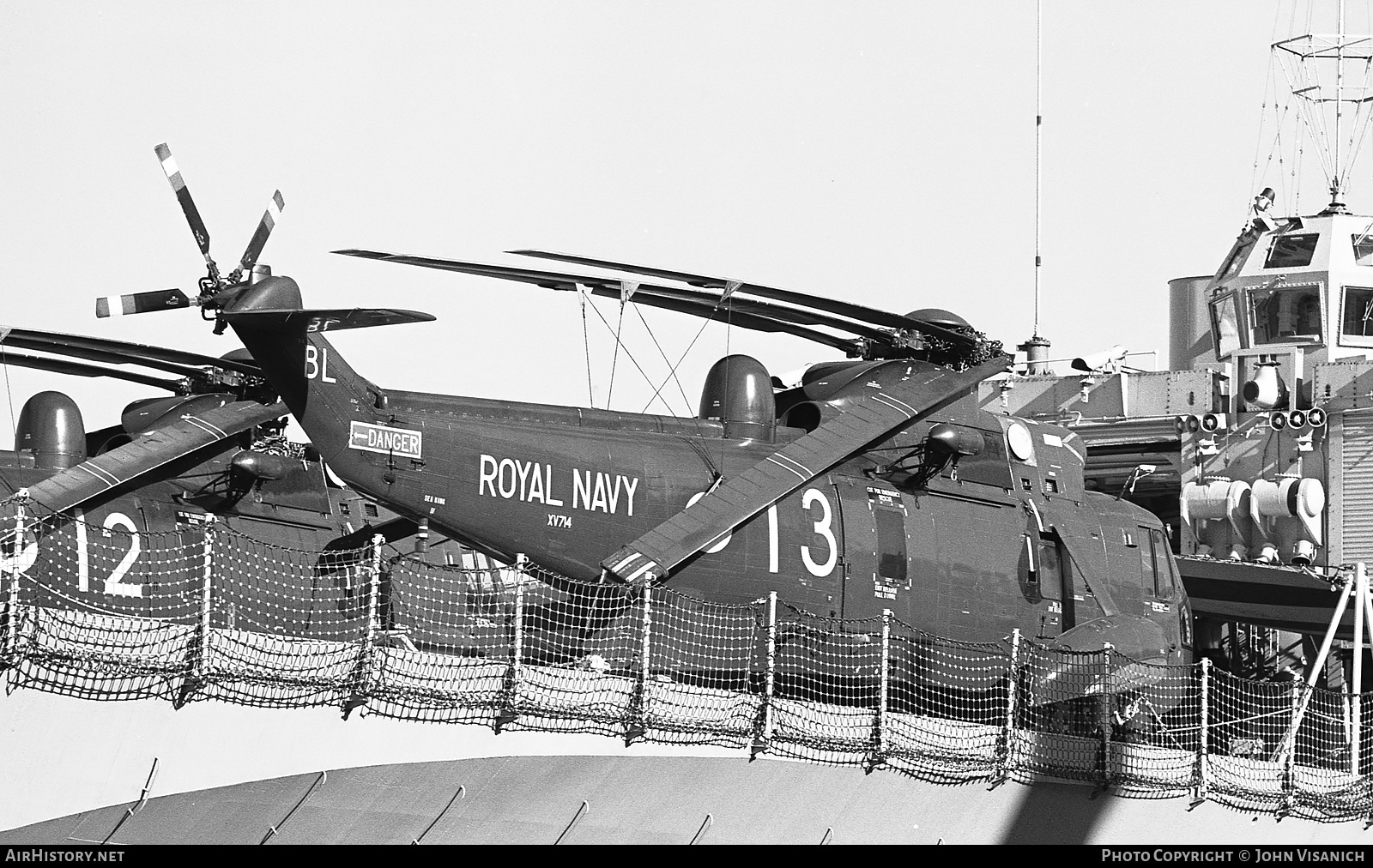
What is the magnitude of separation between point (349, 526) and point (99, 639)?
25.3 feet

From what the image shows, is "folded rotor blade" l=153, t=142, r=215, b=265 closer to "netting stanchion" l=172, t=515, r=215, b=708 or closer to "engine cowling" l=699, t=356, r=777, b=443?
"netting stanchion" l=172, t=515, r=215, b=708

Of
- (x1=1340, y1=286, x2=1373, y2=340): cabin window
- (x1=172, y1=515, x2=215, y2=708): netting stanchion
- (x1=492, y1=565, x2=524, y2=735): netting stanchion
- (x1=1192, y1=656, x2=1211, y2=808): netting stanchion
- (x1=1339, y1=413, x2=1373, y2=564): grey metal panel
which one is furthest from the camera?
(x1=1340, y1=286, x2=1373, y2=340): cabin window

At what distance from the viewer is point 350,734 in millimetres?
13273

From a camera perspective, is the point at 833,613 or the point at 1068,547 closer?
the point at 833,613

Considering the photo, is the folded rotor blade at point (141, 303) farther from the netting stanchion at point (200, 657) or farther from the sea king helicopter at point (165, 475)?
the sea king helicopter at point (165, 475)

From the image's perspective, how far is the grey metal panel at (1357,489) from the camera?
24.5 metres

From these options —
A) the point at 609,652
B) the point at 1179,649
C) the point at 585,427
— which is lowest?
the point at 1179,649

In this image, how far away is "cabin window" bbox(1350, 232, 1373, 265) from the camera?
26.6 metres

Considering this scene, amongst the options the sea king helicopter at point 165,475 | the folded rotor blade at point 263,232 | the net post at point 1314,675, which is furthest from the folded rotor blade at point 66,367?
the net post at point 1314,675

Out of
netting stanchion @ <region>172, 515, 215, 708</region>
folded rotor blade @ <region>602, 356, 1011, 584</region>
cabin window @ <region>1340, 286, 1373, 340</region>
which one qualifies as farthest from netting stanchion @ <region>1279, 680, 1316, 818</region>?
netting stanchion @ <region>172, 515, 215, 708</region>

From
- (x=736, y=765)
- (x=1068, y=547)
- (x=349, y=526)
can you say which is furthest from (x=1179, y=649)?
(x=349, y=526)

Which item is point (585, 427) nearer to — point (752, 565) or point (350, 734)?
point (752, 565)

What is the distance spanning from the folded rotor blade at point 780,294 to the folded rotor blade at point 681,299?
21 cm

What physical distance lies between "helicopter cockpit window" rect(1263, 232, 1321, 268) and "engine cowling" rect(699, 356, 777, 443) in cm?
1221
